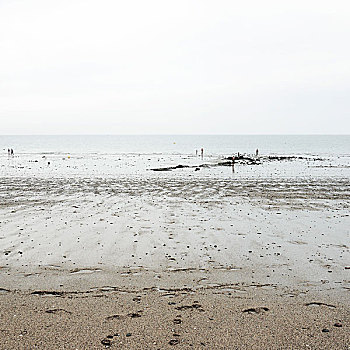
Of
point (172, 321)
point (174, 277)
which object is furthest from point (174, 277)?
point (172, 321)

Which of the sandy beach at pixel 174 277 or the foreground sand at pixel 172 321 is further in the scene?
the sandy beach at pixel 174 277

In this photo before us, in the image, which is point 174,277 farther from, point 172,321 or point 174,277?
point 172,321

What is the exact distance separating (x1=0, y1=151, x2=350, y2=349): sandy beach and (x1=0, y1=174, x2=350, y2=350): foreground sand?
3cm

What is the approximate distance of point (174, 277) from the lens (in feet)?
23.3

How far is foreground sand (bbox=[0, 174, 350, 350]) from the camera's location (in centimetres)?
491

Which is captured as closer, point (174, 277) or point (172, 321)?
point (172, 321)

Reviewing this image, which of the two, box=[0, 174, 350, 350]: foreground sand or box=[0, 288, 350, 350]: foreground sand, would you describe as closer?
box=[0, 288, 350, 350]: foreground sand

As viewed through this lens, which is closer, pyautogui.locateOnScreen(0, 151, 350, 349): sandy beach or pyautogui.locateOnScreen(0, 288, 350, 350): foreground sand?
pyautogui.locateOnScreen(0, 288, 350, 350): foreground sand

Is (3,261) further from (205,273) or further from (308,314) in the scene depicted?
(308,314)

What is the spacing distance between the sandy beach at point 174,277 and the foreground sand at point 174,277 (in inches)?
1.0

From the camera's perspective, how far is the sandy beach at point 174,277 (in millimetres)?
4906

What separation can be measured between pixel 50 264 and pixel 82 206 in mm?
7358

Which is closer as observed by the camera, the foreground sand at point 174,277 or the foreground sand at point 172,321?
the foreground sand at point 172,321

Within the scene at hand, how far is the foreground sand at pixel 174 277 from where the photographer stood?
193 inches
